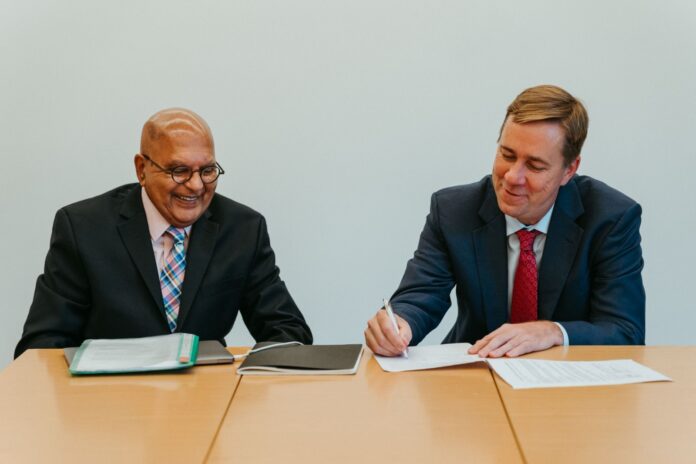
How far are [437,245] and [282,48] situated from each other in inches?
59.7

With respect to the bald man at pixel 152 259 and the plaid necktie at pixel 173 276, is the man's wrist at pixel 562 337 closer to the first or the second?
the bald man at pixel 152 259

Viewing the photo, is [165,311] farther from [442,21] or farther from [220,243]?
[442,21]

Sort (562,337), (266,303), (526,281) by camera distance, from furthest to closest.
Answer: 1. (266,303)
2. (526,281)
3. (562,337)

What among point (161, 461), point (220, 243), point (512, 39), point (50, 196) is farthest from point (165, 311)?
point (512, 39)

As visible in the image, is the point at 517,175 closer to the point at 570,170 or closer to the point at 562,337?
the point at 570,170

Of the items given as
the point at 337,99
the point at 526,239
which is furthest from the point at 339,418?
the point at 337,99

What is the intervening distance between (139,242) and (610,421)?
160cm

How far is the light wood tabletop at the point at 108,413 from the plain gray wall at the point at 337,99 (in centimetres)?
188

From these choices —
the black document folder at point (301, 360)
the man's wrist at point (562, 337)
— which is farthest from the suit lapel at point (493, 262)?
the black document folder at point (301, 360)

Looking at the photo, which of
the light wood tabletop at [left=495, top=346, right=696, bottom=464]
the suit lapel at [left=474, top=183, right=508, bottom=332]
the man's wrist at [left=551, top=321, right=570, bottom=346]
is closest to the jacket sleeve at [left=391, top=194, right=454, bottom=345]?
the suit lapel at [left=474, top=183, right=508, bottom=332]

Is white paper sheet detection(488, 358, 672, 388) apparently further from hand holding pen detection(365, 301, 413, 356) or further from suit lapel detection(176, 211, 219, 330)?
suit lapel detection(176, 211, 219, 330)

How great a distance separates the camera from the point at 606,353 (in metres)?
2.40

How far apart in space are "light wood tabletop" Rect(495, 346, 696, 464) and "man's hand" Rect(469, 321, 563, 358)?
160 mm

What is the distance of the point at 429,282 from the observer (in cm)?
288
